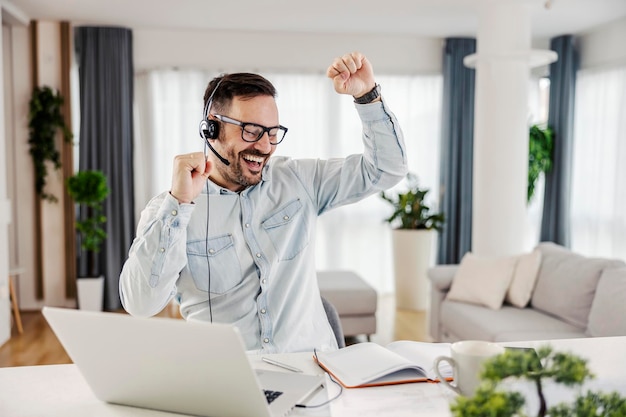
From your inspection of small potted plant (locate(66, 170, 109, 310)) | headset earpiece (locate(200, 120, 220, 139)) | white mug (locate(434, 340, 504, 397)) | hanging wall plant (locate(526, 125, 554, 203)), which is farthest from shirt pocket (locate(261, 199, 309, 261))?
hanging wall plant (locate(526, 125, 554, 203))

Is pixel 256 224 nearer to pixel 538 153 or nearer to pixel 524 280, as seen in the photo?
pixel 524 280

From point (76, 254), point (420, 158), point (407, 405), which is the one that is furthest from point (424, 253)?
point (407, 405)

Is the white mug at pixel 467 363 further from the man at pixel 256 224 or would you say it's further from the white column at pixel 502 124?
the white column at pixel 502 124

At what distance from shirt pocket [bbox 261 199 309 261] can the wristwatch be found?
0.34m

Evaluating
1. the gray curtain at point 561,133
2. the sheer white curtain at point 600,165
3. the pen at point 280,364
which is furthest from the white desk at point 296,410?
the gray curtain at point 561,133

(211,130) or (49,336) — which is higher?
(211,130)

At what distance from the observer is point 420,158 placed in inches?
238

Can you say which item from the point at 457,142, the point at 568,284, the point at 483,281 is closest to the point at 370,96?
the point at 568,284

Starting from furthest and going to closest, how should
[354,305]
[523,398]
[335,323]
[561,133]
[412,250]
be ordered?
[561,133] → [412,250] → [354,305] → [335,323] → [523,398]

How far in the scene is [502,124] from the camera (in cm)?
459

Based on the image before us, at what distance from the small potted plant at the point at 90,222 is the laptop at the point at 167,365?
4056 millimetres

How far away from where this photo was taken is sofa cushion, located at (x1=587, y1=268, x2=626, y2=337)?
2926 mm

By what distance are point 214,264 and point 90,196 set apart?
3.64m

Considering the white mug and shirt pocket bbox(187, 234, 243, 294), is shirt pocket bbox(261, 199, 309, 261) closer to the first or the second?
shirt pocket bbox(187, 234, 243, 294)
